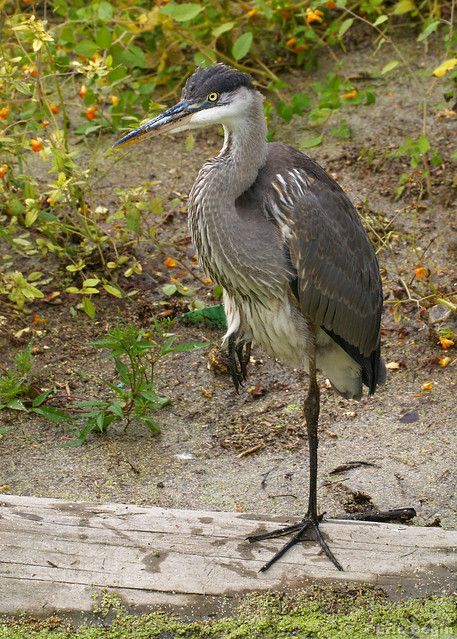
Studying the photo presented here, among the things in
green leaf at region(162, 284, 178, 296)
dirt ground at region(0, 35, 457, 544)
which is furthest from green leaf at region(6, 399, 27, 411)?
green leaf at region(162, 284, 178, 296)

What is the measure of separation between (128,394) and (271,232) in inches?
47.2

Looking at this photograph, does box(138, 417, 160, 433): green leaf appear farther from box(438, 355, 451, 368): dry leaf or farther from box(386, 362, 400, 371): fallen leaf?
box(438, 355, 451, 368): dry leaf

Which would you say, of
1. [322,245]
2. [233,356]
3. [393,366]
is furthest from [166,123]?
[393,366]

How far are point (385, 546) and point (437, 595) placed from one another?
0.81ft

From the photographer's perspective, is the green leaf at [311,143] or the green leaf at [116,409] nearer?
the green leaf at [116,409]

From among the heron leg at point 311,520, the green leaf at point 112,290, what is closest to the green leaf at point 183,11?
the green leaf at point 112,290

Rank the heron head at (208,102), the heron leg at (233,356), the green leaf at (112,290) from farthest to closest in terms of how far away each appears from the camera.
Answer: the green leaf at (112,290)
the heron leg at (233,356)
the heron head at (208,102)

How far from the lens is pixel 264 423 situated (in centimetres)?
509

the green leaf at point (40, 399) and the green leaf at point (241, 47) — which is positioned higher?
the green leaf at point (241, 47)

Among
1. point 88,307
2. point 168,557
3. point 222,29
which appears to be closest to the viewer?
point 168,557

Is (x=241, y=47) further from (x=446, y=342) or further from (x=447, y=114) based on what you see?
(x=446, y=342)

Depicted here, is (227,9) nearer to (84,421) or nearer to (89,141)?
(89,141)

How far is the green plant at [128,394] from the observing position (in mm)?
4730

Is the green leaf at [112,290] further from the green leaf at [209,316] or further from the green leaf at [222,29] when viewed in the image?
the green leaf at [222,29]
